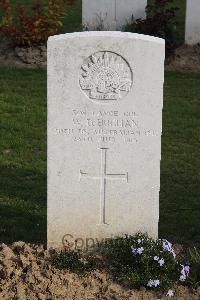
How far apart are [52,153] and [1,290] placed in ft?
3.48

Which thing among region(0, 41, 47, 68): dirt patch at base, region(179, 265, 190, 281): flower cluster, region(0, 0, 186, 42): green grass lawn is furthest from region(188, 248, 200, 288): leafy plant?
region(0, 0, 186, 42): green grass lawn

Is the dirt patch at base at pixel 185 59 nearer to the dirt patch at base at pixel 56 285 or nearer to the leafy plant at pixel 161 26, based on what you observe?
the leafy plant at pixel 161 26

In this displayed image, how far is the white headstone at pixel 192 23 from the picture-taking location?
442 inches

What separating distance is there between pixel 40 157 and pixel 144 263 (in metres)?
3.01

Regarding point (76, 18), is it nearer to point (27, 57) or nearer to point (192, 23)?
point (27, 57)

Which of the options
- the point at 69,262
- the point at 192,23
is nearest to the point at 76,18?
the point at 192,23

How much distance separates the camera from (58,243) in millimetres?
5383

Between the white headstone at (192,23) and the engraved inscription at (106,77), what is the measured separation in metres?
6.59

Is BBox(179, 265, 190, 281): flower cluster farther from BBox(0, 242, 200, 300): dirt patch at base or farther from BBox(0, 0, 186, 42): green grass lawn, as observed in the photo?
BBox(0, 0, 186, 42): green grass lawn

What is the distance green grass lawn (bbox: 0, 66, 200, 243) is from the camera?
623cm

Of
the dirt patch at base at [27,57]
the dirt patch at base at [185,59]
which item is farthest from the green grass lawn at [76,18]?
the dirt patch at base at [27,57]

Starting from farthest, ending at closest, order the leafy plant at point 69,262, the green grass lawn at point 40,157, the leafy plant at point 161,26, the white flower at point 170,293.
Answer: the leafy plant at point 161,26 < the green grass lawn at point 40,157 < the leafy plant at point 69,262 < the white flower at point 170,293

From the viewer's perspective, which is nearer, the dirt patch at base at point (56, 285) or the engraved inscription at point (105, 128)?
the dirt patch at base at point (56, 285)

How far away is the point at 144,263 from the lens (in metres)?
4.92
